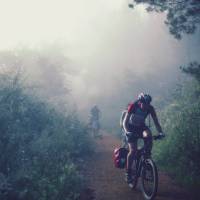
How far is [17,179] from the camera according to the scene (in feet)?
23.2

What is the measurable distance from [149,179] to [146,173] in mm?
182

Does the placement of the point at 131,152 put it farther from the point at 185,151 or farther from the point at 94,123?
the point at 94,123

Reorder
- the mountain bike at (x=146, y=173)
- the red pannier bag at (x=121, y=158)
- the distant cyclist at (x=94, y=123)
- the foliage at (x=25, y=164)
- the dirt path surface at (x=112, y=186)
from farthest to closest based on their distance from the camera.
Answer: the distant cyclist at (x=94, y=123) < the red pannier bag at (x=121, y=158) < the dirt path surface at (x=112, y=186) < the mountain bike at (x=146, y=173) < the foliage at (x=25, y=164)

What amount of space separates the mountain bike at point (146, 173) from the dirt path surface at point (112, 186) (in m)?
0.24

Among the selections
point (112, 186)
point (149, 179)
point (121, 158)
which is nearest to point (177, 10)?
point (121, 158)

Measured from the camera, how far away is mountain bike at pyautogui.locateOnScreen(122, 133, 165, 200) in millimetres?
7842

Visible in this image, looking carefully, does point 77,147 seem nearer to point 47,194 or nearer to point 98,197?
point 98,197

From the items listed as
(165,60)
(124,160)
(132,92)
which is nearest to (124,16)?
(165,60)

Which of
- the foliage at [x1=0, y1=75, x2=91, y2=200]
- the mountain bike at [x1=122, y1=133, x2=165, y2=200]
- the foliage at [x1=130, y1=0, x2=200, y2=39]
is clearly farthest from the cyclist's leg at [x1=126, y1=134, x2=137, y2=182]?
the foliage at [x1=130, y1=0, x2=200, y2=39]

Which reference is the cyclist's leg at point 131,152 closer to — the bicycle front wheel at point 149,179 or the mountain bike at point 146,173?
the mountain bike at point 146,173

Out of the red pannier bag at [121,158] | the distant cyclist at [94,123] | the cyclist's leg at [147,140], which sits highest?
the distant cyclist at [94,123]

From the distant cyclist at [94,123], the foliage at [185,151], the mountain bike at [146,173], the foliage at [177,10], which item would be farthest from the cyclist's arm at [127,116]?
the distant cyclist at [94,123]

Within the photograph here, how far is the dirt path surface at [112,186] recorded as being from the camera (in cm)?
846

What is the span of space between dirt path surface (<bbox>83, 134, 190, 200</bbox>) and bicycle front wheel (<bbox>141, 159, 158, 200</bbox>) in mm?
221
